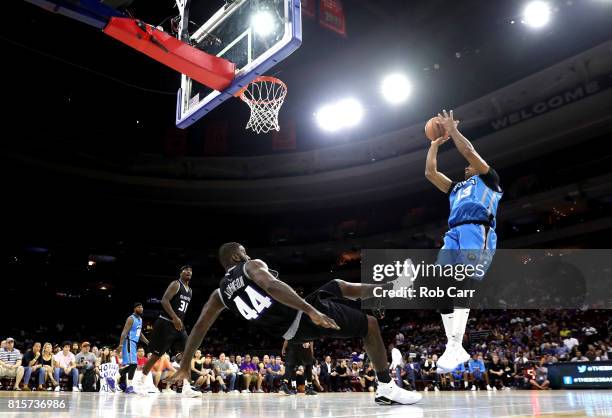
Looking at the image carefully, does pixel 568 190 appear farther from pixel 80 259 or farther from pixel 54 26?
pixel 80 259

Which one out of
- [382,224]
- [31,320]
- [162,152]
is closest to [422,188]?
[382,224]

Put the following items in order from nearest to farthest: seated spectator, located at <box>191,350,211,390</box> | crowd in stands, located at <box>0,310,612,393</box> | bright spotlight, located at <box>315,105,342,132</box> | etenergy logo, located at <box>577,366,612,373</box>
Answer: etenergy logo, located at <box>577,366,612,373</box>
crowd in stands, located at <box>0,310,612,393</box>
seated spectator, located at <box>191,350,211,390</box>
bright spotlight, located at <box>315,105,342,132</box>

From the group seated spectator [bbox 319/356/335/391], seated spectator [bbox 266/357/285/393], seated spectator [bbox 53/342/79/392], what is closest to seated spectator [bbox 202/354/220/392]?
seated spectator [bbox 266/357/285/393]

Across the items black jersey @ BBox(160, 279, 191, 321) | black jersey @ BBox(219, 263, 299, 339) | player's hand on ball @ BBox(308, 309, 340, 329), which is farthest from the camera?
black jersey @ BBox(160, 279, 191, 321)

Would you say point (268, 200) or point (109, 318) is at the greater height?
point (268, 200)

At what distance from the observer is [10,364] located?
460 inches

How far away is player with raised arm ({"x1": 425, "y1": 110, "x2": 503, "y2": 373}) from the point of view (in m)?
4.66

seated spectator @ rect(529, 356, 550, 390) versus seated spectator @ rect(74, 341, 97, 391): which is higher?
Result: seated spectator @ rect(74, 341, 97, 391)

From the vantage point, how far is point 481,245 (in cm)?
467

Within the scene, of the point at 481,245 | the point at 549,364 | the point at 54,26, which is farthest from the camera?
the point at 54,26

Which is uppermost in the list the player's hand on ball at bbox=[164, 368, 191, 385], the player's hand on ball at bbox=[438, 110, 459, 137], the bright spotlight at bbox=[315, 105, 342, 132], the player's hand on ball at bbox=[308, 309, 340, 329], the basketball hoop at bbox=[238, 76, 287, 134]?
the bright spotlight at bbox=[315, 105, 342, 132]

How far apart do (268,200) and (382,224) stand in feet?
20.1

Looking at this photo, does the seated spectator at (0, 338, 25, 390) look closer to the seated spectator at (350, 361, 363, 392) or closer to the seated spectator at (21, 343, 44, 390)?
the seated spectator at (21, 343, 44, 390)

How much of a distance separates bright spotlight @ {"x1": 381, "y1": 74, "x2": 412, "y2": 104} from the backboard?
40.3 feet
